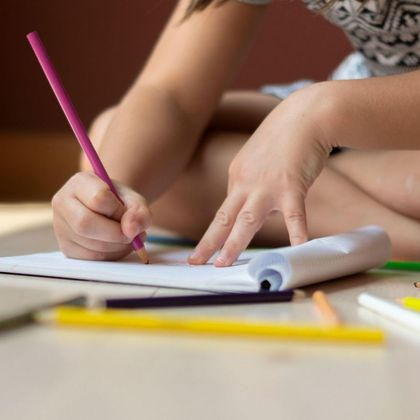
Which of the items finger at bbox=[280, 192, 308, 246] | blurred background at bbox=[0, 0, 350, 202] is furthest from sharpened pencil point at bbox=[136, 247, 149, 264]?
blurred background at bbox=[0, 0, 350, 202]

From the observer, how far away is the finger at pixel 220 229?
66cm

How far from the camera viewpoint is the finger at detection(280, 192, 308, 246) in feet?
2.08

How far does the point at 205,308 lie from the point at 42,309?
104 millimetres

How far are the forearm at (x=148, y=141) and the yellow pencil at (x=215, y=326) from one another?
0.36 metres

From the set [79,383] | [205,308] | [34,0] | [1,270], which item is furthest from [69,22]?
[79,383]

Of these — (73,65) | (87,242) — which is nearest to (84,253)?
(87,242)

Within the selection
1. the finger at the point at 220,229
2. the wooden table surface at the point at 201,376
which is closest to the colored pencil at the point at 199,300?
the wooden table surface at the point at 201,376

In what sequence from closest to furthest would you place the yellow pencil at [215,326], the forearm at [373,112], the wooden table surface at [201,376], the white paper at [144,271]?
the wooden table surface at [201,376]
the yellow pencil at [215,326]
the white paper at [144,271]
the forearm at [373,112]

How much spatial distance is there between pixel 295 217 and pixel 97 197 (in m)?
0.15

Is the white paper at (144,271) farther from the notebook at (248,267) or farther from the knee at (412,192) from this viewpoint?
the knee at (412,192)

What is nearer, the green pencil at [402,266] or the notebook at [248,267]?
the notebook at [248,267]

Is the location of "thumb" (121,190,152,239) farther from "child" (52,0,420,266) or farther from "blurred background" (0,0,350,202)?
"blurred background" (0,0,350,202)

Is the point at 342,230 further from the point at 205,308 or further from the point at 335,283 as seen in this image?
the point at 205,308

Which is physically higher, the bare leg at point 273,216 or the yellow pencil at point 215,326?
the yellow pencil at point 215,326
